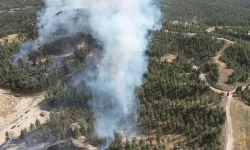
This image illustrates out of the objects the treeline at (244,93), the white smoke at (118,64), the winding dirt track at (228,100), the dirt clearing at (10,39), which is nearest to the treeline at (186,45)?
the winding dirt track at (228,100)

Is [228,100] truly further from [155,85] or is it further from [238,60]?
[238,60]

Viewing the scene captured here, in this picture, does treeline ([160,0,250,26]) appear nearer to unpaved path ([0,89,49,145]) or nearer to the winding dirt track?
the winding dirt track

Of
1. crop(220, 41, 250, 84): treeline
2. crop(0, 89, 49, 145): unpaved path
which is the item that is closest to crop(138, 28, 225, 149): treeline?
crop(220, 41, 250, 84): treeline

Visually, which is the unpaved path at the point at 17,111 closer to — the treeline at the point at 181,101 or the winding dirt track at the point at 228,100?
the treeline at the point at 181,101

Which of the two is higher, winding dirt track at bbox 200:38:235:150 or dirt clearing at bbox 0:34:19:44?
dirt clearing at bbox 0:34:19:44

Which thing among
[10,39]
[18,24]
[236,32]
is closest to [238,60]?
[236,32]

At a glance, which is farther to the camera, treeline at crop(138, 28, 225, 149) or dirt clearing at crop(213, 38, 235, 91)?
dirt clearing at crop(213, 38, 235, 91)

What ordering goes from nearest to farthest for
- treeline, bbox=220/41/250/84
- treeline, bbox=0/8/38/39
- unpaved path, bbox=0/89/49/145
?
unpaved path, bbox=0/89/49/145 < treeline, bbox=220/41/250/84 < treeline, bbox=0/8/38/39
